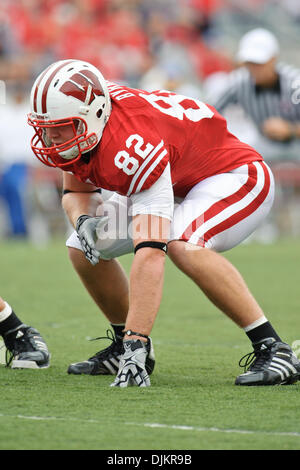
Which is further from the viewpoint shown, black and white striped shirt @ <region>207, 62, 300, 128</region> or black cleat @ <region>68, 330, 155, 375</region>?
black and white striped shirt @ <region>207, 62, 300, 128</region>

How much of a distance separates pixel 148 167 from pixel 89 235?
43 cm

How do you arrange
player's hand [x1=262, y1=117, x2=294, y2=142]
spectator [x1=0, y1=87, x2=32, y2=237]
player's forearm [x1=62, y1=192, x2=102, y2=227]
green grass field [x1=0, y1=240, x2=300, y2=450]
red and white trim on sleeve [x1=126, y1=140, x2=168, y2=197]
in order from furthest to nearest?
spectator [x1=0, y1=87, x2=32, y2=237], player's hand [x1=262, y1=117, x2=294, y2=142], player's forearm [x1=62, y1=192, x2=102, y2=227], red and white trim on sleeve [x1=126, y1=140, x2=168, y2=197], green grass field [x1=0, y1=240, x2=300, y2=450]

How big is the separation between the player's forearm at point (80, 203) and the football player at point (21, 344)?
22.5 inches

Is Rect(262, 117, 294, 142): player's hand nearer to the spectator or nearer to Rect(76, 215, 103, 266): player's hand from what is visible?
Rect(76, 215, 103, 266): player's hand

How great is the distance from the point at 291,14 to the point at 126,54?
4104mm

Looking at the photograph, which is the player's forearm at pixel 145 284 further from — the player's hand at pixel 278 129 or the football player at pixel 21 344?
the player's hand at pixel 278 129

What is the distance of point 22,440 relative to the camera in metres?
2.75

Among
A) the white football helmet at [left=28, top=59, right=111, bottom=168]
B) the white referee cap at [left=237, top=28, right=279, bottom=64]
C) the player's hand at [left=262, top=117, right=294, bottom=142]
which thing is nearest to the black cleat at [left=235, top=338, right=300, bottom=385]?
the white football helmet at [left=28, top=59, right=111, bottom=168]

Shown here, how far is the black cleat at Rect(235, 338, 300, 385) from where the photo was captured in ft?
12.0

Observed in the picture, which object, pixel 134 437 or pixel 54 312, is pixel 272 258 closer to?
pixel 54 312

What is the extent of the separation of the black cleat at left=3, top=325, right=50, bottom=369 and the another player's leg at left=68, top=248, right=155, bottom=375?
17cm

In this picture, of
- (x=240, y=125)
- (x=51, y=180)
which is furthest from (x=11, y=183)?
(x=240, y=125)

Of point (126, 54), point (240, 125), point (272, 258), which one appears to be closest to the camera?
point (272, 258)

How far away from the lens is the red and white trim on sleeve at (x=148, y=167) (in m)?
3.45
